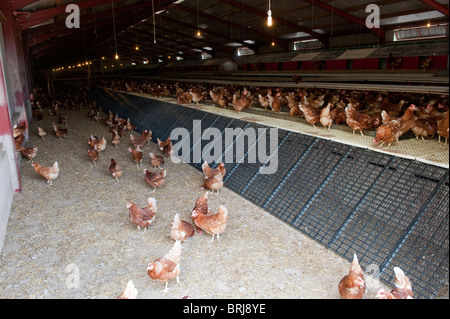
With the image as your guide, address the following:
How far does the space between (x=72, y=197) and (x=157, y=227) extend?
2100 mm

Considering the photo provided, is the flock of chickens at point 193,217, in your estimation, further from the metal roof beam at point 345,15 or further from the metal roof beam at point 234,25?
the metal roof beam at point 234,25

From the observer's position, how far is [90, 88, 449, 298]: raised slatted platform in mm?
3180

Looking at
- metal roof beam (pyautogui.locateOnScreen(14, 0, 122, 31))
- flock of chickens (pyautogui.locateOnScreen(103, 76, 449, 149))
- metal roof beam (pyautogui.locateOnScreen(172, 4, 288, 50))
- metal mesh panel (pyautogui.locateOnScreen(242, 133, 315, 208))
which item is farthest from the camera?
metal roof beam (pyautogui.locateOnScreen(172, 4, 288, 50))

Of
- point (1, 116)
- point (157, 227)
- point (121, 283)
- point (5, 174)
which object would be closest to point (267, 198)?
point (157, 227)

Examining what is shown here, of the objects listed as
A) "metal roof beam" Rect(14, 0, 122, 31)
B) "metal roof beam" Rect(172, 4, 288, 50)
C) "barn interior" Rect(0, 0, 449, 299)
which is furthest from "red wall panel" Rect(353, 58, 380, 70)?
"metal roof beam" Rect(14, 0, 122, 31)

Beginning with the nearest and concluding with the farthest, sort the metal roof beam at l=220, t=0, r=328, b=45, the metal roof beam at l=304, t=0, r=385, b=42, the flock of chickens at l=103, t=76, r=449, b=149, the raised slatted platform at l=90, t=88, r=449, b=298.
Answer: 1. the raised slatted platform at l=90, t=88, r=449, b=298
2. the flock of chickens at l=103, t=76, r=449, b=149
3. the metal roof beam at l=304, t=0, r=385, b=42
4. the metal roof beam at l=220, t=0, r=328, b=45

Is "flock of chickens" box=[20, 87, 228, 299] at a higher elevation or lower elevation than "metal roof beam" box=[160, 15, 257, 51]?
lower

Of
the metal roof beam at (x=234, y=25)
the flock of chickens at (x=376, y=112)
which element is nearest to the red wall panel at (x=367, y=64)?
Answer: the metal roof beam at (x=234, y=25)

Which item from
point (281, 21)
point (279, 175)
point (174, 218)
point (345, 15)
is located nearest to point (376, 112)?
point (279, 175)

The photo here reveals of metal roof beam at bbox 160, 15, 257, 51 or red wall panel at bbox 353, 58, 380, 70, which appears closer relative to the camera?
red wall panel at bbox 353, 58, 380, 70

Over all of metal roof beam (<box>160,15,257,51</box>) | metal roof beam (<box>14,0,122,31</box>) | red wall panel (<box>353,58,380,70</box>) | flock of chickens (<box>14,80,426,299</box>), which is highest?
metal roof beam (<box>14,0,122,31</box>)

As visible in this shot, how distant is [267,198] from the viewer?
17.1 feet

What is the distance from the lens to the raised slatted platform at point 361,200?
10.4 ft

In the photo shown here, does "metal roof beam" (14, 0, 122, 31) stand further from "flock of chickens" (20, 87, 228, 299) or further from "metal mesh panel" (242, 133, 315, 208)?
"metal mesh panel" (242, 133, 315, 208)
